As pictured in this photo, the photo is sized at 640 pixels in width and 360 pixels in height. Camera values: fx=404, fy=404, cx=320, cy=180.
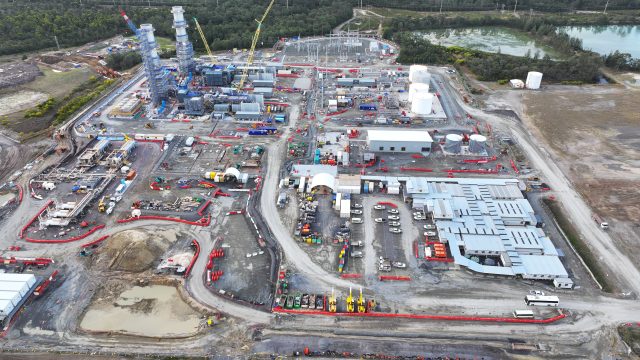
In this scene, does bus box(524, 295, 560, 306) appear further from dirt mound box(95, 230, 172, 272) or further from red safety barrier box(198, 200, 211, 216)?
dirt mound box(95, 230, 172, 272)

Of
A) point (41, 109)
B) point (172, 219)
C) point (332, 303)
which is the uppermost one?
point (41, 109)

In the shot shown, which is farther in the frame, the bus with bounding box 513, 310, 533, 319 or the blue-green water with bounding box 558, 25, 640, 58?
the blue-green water with bounding box 558, 25, 640, 58

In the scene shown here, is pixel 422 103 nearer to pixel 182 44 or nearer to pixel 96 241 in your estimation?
pixel 182 44

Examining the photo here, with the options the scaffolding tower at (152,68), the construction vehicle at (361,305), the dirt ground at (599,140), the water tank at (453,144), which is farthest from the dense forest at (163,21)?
the construction vehicle at (361,305)

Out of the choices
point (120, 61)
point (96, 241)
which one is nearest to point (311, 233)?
point (96, 241)

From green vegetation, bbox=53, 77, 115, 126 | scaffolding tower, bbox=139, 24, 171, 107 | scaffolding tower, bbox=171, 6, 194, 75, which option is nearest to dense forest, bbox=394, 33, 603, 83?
scaffolding tower, bbox=171, 6, 194, 75

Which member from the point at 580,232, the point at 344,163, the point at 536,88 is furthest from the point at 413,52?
the point at 580,232

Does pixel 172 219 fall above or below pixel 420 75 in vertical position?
below

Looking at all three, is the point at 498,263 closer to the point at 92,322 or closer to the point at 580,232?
the point at 580,232
